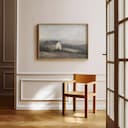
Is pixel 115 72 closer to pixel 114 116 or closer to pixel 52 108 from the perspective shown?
pixel 114 116

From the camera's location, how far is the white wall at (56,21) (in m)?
5.93

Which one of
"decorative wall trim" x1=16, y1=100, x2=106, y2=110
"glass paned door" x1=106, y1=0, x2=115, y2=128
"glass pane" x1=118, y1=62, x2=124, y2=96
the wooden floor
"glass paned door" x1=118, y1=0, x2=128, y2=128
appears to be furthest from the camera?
"decorative wall trim" x1=16, y1=100, x2=106, y2=110

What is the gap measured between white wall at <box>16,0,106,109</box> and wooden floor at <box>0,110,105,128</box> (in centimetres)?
54

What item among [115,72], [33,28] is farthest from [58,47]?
[115,72]

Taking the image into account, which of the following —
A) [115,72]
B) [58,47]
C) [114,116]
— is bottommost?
[114,116]

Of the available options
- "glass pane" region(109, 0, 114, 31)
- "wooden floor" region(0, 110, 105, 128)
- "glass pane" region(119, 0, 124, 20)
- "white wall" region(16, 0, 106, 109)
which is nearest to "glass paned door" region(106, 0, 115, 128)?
"glass pane" region(109, 0, 114, 31)

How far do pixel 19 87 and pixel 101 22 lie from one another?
82.5 inches

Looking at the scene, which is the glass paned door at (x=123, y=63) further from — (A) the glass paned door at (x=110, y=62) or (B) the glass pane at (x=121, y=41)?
(A) the glass paned door at (x=110, y=62)

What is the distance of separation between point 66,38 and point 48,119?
5.78 ft

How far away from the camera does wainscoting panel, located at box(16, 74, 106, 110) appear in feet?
19.5

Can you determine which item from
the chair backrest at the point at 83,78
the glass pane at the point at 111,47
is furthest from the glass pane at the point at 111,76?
the chair backrest at the point at 83,78

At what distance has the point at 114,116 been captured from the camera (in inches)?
143

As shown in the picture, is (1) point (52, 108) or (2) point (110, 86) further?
(1) point (52, 108)

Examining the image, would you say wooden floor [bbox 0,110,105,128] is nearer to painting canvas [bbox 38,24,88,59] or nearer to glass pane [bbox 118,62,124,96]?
painting canvas [bbox 38,24,88,59]
